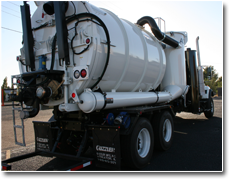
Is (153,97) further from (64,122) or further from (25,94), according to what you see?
(25,94)

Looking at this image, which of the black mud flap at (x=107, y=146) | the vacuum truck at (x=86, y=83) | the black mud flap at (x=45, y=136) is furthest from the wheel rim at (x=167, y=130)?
the black mud flap at (x=45, y=136)

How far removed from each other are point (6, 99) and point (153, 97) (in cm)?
Answer: 339

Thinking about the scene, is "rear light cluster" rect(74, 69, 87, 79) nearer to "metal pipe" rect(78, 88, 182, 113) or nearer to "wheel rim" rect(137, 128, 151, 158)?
"metal pipe" rect(78, 88, 182, 113)

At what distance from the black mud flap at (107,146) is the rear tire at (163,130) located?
1778mm

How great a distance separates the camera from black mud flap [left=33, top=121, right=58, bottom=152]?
4.30 m

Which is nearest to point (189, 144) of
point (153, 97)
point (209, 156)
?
point (209, 156)

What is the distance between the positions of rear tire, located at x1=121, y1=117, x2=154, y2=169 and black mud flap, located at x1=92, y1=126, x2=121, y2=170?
0.31 meters

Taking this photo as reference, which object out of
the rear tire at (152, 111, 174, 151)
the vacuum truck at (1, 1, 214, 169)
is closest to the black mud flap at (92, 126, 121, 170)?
the vacuum truck at (1, 1, 214, 169)

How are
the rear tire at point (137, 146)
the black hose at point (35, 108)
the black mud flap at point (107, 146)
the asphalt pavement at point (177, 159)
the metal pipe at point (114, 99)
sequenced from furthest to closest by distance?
the asphalt pavement at point (177, 159) → the rear tire at point (137, 146) → the black hose at point (35, 108) → the black mud flap at point (107, 146) → the metal pipe at point (114, 99)

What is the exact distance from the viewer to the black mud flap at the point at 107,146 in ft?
11.5

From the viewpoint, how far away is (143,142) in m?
4.43

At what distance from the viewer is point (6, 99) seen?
3887mm

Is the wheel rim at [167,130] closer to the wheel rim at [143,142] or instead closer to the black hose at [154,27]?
the wheel rim at [143,142]

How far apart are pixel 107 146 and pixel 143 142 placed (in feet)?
3.79
